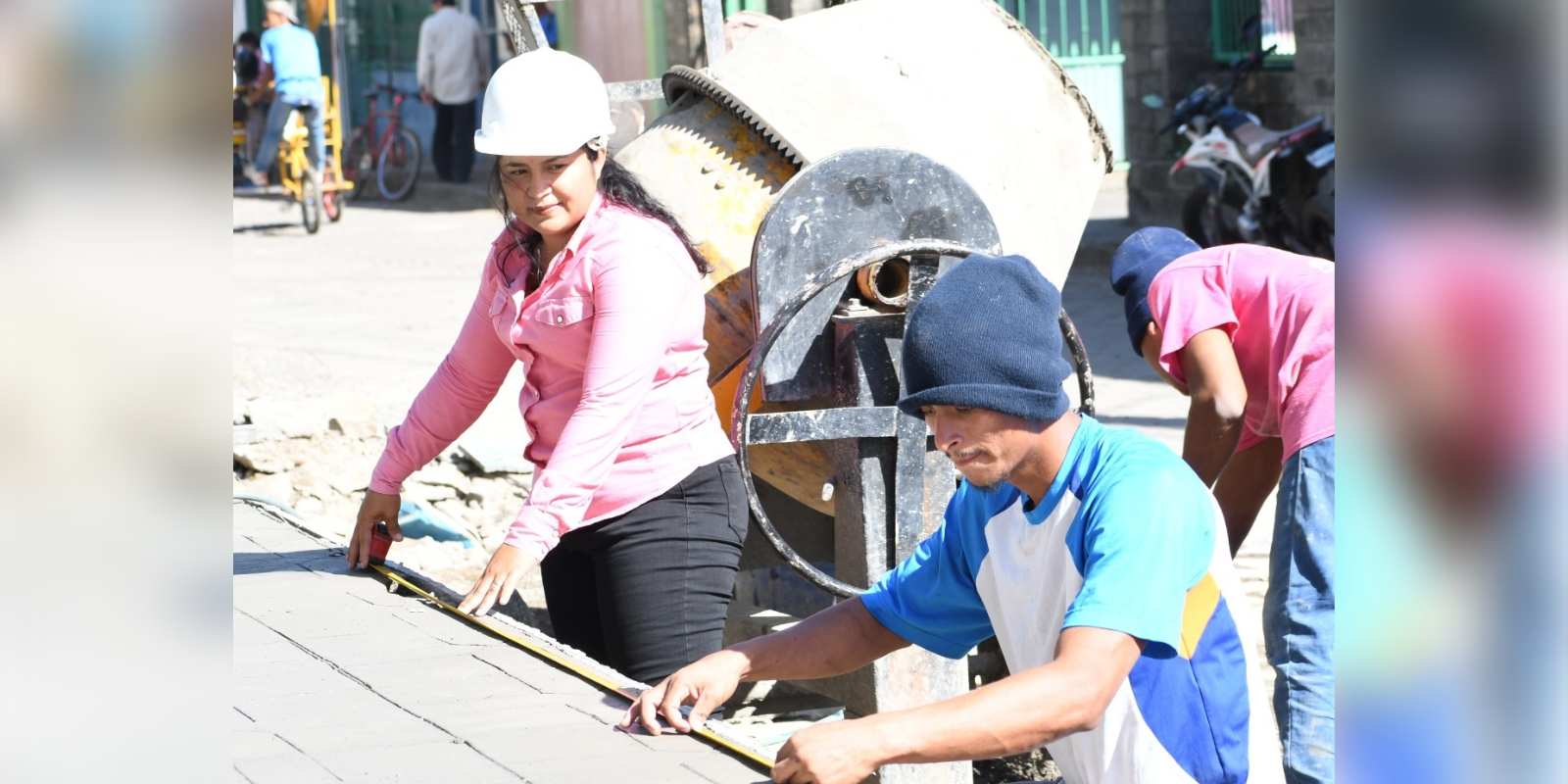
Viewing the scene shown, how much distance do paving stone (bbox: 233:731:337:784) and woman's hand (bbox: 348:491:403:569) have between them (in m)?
0.96

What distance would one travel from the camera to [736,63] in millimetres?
4766

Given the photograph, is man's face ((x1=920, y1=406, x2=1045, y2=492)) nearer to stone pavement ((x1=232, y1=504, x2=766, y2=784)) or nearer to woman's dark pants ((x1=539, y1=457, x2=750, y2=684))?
stone pavement ((x1=232, y1=504, x2=766, y2=784))

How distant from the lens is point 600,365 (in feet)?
10.0

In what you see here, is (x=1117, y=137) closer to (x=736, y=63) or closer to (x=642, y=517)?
(x=736, y=63)

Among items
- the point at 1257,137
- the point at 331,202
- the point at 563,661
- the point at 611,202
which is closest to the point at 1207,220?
the point at 1257,137

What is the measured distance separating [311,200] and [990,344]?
47.2 feet

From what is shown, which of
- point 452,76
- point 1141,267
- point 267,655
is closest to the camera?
point 267,655

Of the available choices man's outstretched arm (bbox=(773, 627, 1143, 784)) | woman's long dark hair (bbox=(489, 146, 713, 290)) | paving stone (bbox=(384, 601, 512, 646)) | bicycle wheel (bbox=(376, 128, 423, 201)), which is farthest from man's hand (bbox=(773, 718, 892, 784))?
bicycle wheel (bbox=(376, 128, 423, 201))

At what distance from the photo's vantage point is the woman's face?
10.2ft

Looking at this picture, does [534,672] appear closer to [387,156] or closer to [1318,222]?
[1318,222]
